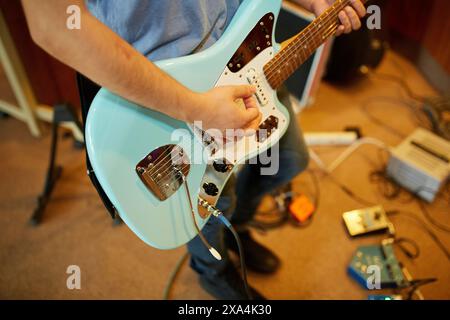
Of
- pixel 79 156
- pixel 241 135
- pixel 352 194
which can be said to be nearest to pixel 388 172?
pixel 352 194

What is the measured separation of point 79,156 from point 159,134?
1.02 meters

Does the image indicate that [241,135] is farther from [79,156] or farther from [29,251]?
[79,156]

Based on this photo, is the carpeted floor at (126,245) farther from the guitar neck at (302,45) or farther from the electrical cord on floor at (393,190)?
the guitar neck at (302,45)

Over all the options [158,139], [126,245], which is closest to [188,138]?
[158,139]

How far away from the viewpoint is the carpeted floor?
117 centimetres

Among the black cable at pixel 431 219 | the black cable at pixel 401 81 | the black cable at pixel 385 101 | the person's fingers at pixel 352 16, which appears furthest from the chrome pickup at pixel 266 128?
the black cable at pixel 401 81

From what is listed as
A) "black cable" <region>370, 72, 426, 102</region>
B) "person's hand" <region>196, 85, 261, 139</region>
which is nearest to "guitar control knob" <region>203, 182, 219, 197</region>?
"person's hand" <region>196, 85, 261, 139</region>

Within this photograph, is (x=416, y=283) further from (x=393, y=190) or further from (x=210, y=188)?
(x=210, y=188)

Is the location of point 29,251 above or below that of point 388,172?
below

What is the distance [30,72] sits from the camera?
5.18 feet

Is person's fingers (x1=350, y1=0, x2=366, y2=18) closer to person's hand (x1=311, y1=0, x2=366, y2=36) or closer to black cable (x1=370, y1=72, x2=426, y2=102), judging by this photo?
person's hand (x1=311, y1=0, x2=366, y2=36)

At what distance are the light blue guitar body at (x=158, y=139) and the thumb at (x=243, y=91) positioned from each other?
26 millimetres

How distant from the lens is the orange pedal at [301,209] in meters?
1.32

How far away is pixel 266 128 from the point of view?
0.89m
